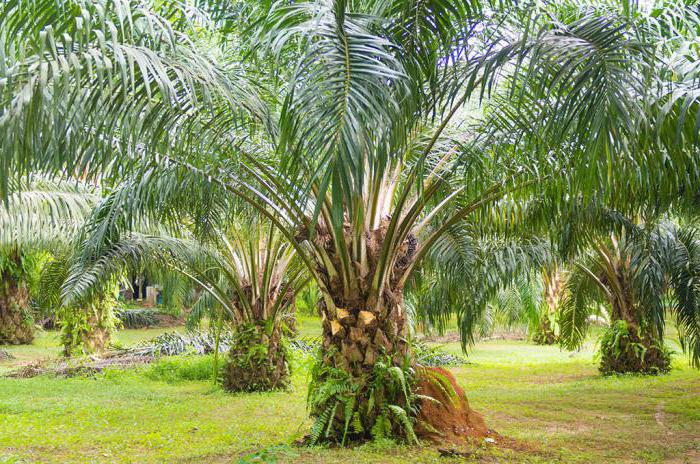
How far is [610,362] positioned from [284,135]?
1014cm

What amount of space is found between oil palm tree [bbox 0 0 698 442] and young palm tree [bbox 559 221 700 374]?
285 centimetres

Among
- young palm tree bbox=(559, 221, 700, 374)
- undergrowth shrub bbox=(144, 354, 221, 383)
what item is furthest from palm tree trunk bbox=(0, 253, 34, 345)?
young palm tree bbox=(559, 221, 700, 374)

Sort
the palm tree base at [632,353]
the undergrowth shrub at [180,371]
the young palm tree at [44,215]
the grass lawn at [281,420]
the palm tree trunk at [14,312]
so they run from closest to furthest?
the grass lawn at [281,420], the young palm tree at [44,215], the palm tree base at [632,353], the undergrowth shrub at [180,371], the palm tree trunk at [14,312]

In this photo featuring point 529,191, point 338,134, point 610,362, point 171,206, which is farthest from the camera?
point 610,362

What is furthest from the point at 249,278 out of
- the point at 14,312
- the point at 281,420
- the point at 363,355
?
the point at 14,312

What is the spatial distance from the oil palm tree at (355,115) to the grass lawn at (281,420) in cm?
97

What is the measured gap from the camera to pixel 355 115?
3.88 metres

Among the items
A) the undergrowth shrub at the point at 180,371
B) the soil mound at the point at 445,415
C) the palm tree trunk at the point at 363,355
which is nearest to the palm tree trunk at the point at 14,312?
the undergrowth shrub at the point at 180,371

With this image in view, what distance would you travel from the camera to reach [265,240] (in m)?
10.9

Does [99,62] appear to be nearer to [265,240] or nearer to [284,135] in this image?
[284,135]

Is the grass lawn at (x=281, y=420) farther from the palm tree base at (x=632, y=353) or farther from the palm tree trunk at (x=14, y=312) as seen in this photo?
the palm tree trunk at (x=14, y=312)

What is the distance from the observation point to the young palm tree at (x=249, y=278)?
10.5 m

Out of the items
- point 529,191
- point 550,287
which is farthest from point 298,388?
point 550,287

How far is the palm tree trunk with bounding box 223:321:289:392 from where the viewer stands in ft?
35.6
